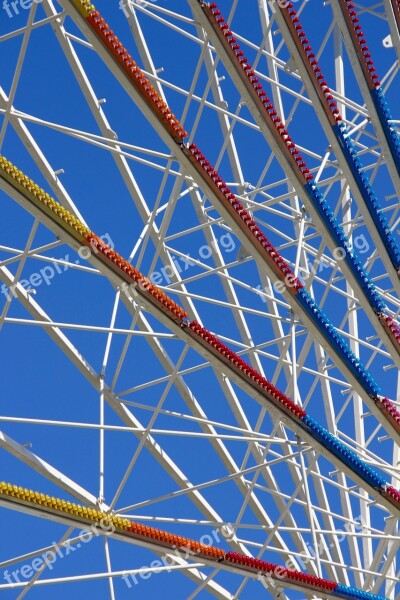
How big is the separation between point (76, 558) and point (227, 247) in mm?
19168

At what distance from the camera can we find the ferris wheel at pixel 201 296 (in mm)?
18328

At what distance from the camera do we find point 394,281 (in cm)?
2103

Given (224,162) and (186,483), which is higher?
(224,162)

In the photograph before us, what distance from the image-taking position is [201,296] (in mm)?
21750

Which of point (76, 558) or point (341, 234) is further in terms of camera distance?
point (76, 558)

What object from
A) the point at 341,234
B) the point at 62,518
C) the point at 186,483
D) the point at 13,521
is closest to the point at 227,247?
the point at 186,483

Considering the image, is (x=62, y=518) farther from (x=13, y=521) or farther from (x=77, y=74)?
(x=13, y=521)

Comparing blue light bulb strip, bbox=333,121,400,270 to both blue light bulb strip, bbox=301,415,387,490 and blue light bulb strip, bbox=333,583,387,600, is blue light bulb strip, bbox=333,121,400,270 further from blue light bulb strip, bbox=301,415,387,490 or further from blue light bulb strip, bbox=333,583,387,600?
blue light bulb strip, bbox=333,583,387,600

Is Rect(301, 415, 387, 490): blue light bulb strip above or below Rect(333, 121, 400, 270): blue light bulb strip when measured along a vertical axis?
below

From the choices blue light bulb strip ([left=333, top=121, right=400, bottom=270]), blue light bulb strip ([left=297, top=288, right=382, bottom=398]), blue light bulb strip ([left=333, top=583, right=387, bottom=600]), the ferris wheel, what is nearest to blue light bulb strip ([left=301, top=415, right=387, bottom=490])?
the ferris wheel

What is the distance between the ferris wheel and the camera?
1833cm

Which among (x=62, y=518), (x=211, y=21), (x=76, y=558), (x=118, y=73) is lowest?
(x=76, y=558)

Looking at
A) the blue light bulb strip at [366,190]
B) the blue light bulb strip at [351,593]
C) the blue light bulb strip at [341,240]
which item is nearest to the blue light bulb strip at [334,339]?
the blue light bulb strip at [341,240]

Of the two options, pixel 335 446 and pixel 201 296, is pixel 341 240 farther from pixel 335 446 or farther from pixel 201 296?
pixel 335 446
